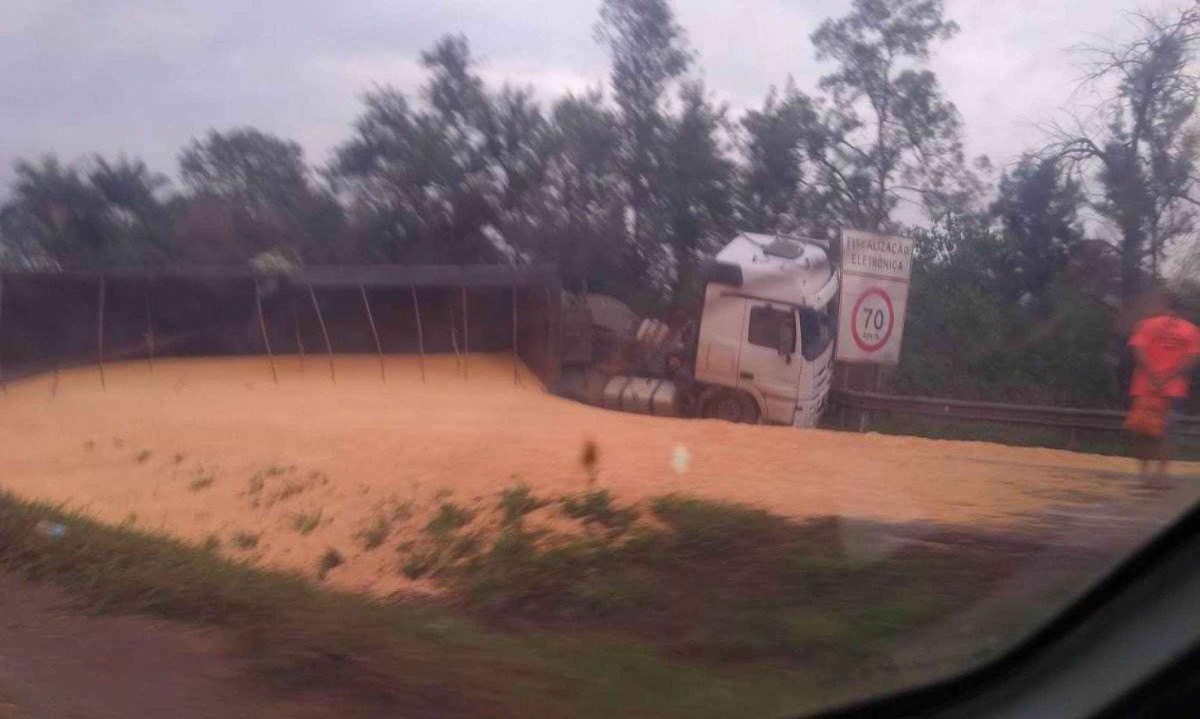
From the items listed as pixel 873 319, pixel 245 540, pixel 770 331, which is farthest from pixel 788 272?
pixel 245 540

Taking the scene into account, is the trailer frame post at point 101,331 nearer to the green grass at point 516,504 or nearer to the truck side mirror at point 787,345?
the truck side mirror at point 787,345

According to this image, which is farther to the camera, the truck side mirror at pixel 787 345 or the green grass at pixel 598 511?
the truck side mirror at pixel 787 345

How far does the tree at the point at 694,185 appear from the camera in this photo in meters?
Answer: 19.5

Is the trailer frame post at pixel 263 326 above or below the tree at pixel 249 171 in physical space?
below

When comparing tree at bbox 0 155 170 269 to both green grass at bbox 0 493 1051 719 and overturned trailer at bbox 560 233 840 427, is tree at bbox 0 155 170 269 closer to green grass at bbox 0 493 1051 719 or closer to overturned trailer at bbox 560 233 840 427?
overturned trailer at bbox 560 233 840 427

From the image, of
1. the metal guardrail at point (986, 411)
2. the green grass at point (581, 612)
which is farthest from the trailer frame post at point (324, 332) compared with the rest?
the green grass at point (581, 612)

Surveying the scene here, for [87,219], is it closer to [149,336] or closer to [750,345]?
[149,336]

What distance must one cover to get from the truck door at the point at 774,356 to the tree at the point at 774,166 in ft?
6.82

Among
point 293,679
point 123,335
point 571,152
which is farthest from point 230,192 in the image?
point 293,679

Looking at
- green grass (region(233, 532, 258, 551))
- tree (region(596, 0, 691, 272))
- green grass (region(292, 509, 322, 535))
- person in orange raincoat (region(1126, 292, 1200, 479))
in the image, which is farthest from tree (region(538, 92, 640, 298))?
person in orange raincoat (region(1126, 292, 1200, 479))

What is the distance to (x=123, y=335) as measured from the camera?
73.8ft

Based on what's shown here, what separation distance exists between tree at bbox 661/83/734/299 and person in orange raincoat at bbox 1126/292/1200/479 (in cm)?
953

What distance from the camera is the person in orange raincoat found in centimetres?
956

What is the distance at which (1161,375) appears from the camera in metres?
9.70
